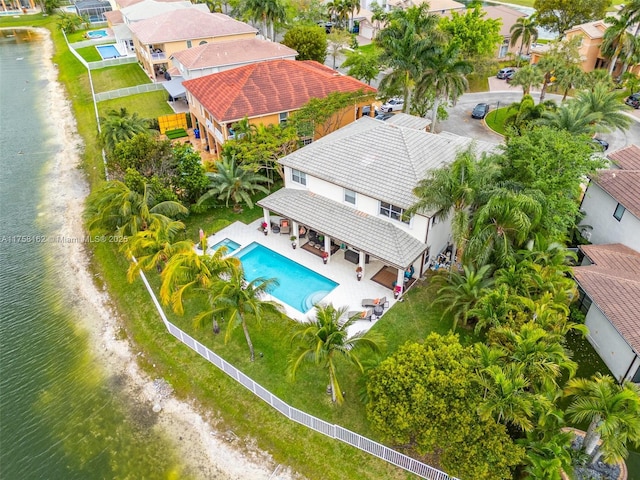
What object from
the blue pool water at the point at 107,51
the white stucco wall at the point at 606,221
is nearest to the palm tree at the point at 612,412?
the white stucco wall at the point at 606,221

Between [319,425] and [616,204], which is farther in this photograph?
[616,204]

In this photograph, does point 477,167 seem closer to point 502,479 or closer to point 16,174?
point 502,479

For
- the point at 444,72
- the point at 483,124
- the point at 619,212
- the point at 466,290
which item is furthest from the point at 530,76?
the point at 466,290

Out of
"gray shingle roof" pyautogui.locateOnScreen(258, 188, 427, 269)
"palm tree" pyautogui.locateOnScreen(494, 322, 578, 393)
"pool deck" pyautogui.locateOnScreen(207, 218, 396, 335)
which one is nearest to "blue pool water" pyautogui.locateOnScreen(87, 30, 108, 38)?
"pool deck" pyautogui.locateOnScreen(207, 218, 396, 335)

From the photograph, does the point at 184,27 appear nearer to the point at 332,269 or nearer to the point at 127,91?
the point at 127,91

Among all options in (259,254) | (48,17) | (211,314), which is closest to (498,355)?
(211,314)

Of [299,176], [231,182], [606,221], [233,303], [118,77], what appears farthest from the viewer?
[118,77]

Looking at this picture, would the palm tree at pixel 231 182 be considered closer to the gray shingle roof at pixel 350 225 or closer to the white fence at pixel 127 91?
the gray shingle roof at pixel 350 225
